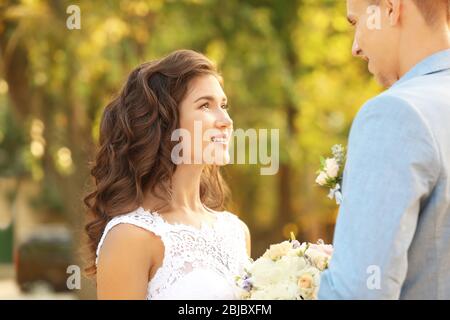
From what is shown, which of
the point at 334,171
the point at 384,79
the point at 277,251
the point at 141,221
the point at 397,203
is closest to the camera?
the point at 397,203

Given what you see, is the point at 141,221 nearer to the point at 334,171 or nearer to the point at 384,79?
the point at 334,171

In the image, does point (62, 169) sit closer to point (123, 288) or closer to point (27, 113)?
point (27, 113)

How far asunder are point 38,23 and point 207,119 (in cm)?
675

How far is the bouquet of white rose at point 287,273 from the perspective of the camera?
108 inches

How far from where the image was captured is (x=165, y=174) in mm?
3529

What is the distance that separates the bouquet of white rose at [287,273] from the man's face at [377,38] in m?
0.74

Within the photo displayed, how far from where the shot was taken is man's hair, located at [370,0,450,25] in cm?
231

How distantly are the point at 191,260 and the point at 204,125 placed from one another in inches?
23.7

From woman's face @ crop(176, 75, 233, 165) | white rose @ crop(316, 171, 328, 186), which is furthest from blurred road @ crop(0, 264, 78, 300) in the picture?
white rose @ crop(316, 171, 328, 186)

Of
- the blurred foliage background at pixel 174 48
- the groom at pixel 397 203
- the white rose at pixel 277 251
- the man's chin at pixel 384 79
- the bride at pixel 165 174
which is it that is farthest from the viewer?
the blurred foliage background at pixel 174 48

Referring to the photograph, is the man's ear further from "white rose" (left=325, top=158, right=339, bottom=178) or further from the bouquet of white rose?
the bouquet of white rose

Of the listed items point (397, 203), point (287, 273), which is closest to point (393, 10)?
point (397, 203)

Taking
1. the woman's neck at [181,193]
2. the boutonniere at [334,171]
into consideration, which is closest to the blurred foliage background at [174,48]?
the woman's neck at [181,193]

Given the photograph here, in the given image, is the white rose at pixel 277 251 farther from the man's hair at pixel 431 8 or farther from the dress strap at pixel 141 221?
the man's hair at pixel 431 8
